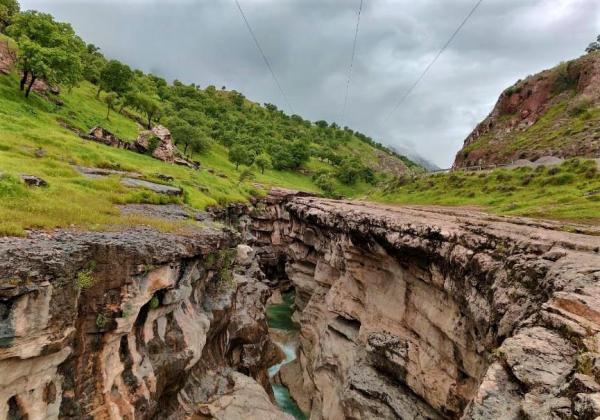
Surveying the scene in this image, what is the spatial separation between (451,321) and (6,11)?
80.1 metres

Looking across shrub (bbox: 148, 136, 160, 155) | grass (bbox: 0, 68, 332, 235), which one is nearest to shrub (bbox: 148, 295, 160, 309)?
grass (bbox: 0, 68, 332, 235)

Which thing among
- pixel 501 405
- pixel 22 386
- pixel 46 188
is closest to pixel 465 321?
pixel 501 405

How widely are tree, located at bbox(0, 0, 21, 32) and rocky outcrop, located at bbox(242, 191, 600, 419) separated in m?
60.0

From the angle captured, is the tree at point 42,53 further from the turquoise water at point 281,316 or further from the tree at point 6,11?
the turquoise water at point 281,316

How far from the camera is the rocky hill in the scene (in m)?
44.3

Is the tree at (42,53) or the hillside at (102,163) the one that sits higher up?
the tree at (42,53)

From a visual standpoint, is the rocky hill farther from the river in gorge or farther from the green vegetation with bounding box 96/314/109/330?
the green vegetation with bounding box 96/314/109/330

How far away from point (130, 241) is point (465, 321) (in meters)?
12.6

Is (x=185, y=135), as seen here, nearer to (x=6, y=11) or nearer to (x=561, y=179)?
(x=6, y=11)

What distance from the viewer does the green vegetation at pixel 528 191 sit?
1981cm

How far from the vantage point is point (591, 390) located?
5117 mm

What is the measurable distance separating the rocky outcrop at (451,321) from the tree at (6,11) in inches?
2361

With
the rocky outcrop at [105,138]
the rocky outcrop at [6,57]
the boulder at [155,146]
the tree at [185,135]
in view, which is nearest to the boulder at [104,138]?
the rocky outcrop at [105,138]

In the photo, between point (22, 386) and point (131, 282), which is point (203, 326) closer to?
point (131, 282)
